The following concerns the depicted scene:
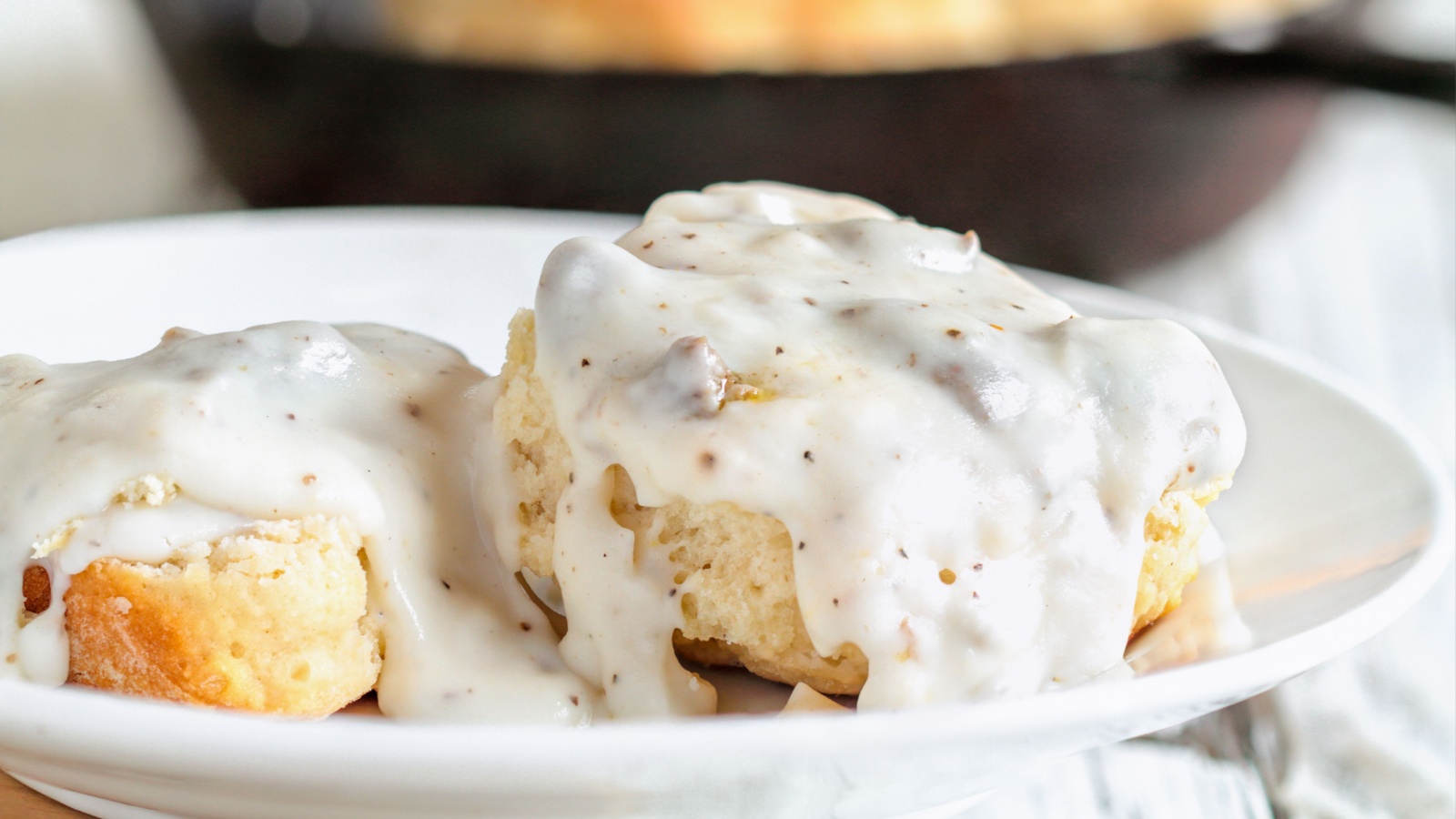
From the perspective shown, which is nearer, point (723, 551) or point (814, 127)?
point (723, 551)

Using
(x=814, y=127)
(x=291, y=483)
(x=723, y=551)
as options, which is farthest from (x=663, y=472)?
(x=814, y=127)

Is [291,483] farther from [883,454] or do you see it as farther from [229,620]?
[883,454]

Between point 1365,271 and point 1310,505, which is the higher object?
point 1310,505

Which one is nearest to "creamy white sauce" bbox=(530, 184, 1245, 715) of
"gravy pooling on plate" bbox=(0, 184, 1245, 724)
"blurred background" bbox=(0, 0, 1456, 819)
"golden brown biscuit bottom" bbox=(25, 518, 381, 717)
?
"gravy pooling on plate" bbox=(0, 184, 1245, 724)

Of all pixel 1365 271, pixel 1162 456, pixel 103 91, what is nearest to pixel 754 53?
pixel 1162 456

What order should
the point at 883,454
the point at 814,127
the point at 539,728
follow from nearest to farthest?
the point at 539,728 < the point at 883,454 < the point at 814,127

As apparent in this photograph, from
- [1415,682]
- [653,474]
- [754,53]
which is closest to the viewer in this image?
[653,474]

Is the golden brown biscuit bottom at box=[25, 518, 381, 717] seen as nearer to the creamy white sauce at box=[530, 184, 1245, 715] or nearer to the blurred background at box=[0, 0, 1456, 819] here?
the creamy white sauce at box=[530, 184, 1245, 715]

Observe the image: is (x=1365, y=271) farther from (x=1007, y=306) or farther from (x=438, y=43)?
(x=1007, y=306)
